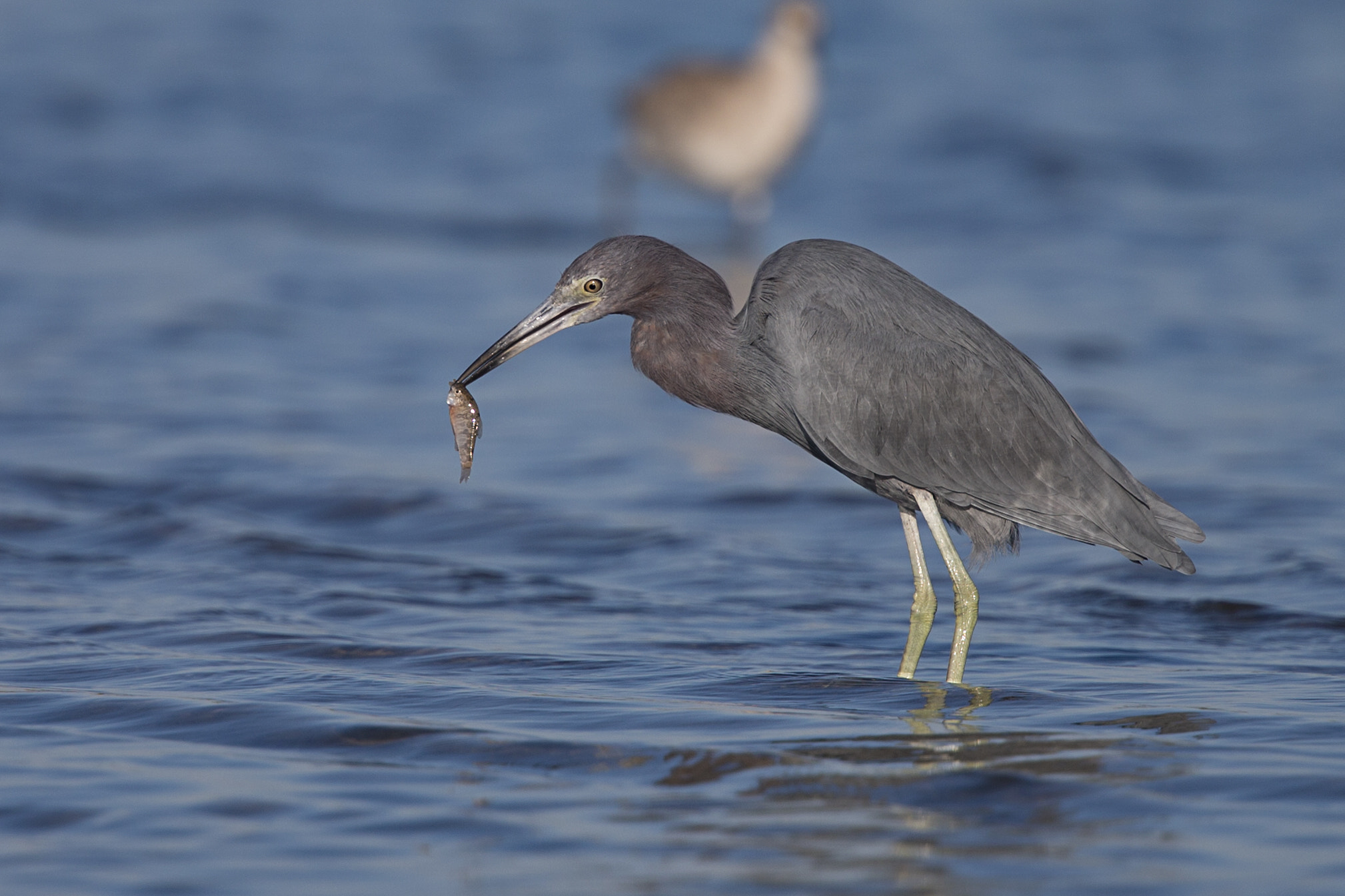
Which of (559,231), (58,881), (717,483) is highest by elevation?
(559,231)

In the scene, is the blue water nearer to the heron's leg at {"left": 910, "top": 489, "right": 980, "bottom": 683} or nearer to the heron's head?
the heron's leg at {"left": 910, "top": 489, "right": 980, "bottom": 683}

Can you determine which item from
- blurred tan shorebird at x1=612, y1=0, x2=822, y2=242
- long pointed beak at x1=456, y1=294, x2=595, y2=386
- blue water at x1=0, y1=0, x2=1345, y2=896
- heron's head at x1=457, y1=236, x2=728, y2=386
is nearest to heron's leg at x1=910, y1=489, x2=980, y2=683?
blue water at x1=0, y1=0, x2=1345, y2=896

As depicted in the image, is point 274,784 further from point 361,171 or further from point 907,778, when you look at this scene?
point 361,171

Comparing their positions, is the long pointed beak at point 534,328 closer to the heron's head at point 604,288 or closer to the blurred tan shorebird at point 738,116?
the heron's head at point 604,288

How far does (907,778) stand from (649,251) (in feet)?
6.58

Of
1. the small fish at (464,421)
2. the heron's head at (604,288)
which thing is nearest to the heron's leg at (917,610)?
the heron's head at (604,288)

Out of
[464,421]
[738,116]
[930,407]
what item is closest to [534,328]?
[464,421]

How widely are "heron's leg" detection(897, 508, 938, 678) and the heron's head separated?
1.09 metres

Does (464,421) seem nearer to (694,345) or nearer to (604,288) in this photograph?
(604,288)

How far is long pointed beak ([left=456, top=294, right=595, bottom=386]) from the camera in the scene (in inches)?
215

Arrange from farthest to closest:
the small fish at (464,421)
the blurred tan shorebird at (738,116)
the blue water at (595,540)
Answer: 1. the blurred tan shorebird at (738,116)
2. the small fish at (464,421)
3. the blue water at (595,540)

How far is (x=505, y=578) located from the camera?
6.62 m

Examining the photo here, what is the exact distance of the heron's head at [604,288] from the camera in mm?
5449

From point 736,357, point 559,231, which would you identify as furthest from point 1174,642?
point 559,231
